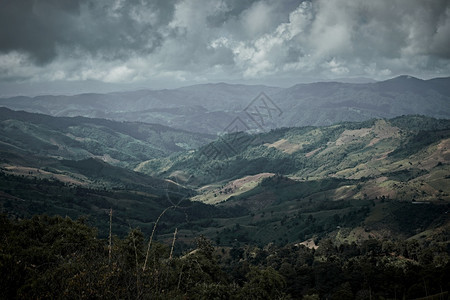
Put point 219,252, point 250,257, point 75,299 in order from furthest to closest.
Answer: point 219,252, point 250,257, point 75,299

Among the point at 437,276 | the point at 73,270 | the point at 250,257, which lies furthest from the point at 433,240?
the point at 73,270

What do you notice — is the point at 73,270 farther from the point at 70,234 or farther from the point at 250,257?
the point at 250,257

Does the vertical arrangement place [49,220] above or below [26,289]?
below

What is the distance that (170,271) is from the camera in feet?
80.0

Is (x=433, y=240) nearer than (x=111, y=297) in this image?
No

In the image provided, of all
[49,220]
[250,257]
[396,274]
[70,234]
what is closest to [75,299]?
[70,234]

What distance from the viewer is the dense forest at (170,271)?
16078 millimetres

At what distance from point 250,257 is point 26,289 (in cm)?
11916

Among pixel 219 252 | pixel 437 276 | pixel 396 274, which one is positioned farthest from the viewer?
pixel 219 252

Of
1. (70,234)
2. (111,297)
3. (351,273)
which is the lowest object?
(351,273)

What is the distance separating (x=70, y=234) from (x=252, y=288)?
3058cm

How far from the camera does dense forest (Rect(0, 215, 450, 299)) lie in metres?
16.1

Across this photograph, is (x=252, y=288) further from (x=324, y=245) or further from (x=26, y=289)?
(x=324, y=245)

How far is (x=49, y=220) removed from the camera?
71375 millimetres
